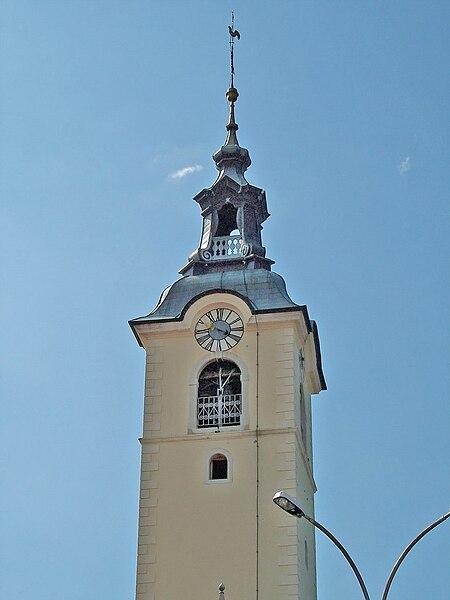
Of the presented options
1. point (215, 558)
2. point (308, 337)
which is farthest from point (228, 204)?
point (215, 558)

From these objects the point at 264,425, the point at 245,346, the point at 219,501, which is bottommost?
the point at 219,501

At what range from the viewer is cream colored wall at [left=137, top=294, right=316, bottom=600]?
27797mm

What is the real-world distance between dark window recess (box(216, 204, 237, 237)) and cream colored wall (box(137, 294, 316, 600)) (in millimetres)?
3618

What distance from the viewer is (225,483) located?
2886cm

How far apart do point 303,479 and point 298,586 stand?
11.7 feet

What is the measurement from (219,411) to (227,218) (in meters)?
6.41

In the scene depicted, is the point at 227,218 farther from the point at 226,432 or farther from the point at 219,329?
the point at 226,432

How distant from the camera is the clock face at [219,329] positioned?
3058 cm

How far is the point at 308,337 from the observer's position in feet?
105

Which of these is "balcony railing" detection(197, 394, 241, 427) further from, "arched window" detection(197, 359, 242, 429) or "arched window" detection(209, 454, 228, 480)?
"arched window" detection(209, 454, 228, 480)

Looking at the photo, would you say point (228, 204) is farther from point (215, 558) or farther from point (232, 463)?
point (215, 558)

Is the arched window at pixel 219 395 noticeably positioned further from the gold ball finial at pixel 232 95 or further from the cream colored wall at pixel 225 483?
the gold ball finial at pixel 232 95

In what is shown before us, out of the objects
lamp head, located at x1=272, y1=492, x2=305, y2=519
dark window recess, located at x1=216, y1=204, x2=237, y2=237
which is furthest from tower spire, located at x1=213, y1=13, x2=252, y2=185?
lamp head, located at x1=272, y1=492, x2=305, y2=519

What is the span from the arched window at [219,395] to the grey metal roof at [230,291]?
149 cm
